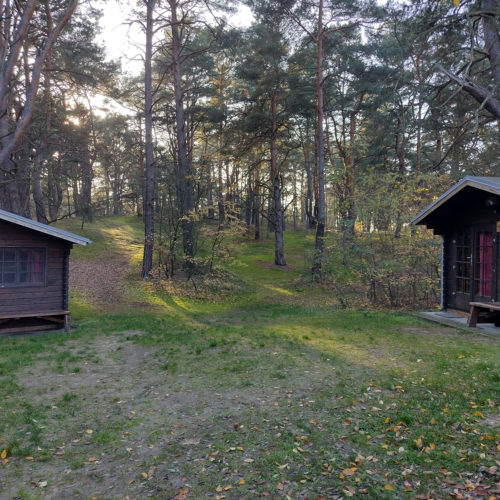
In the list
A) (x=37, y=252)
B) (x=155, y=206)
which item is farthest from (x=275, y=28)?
(x=37, y=252)

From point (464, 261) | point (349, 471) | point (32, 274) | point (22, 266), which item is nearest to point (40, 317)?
point (32, 274)

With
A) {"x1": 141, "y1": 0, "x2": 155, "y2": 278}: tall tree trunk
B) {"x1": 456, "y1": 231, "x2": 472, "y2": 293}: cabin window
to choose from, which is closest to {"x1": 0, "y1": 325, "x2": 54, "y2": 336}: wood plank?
{"x1": 141, "y1": 0, "x2": 155, "y2": 278}: tall tree trunk

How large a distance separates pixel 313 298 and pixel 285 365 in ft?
31.8

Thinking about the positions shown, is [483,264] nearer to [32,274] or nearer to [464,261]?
[464,261]

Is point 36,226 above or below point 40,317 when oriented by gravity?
above

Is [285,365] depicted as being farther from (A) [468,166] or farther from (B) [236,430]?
(A) [468,166]

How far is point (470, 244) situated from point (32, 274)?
1210cm

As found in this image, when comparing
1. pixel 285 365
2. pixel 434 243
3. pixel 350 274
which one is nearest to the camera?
pixel 285 365

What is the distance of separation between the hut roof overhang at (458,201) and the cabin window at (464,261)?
2.35 feet

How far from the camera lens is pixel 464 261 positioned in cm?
1173

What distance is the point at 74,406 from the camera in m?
5.88

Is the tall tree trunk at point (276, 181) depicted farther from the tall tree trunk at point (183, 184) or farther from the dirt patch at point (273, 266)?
the tall tree trunk at point (183, 184)

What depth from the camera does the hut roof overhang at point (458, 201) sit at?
9.78 meters

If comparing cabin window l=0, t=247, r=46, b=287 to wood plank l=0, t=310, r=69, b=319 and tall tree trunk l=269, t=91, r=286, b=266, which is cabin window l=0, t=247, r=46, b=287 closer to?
wood plank l=0, t=310, r=69, b=319
